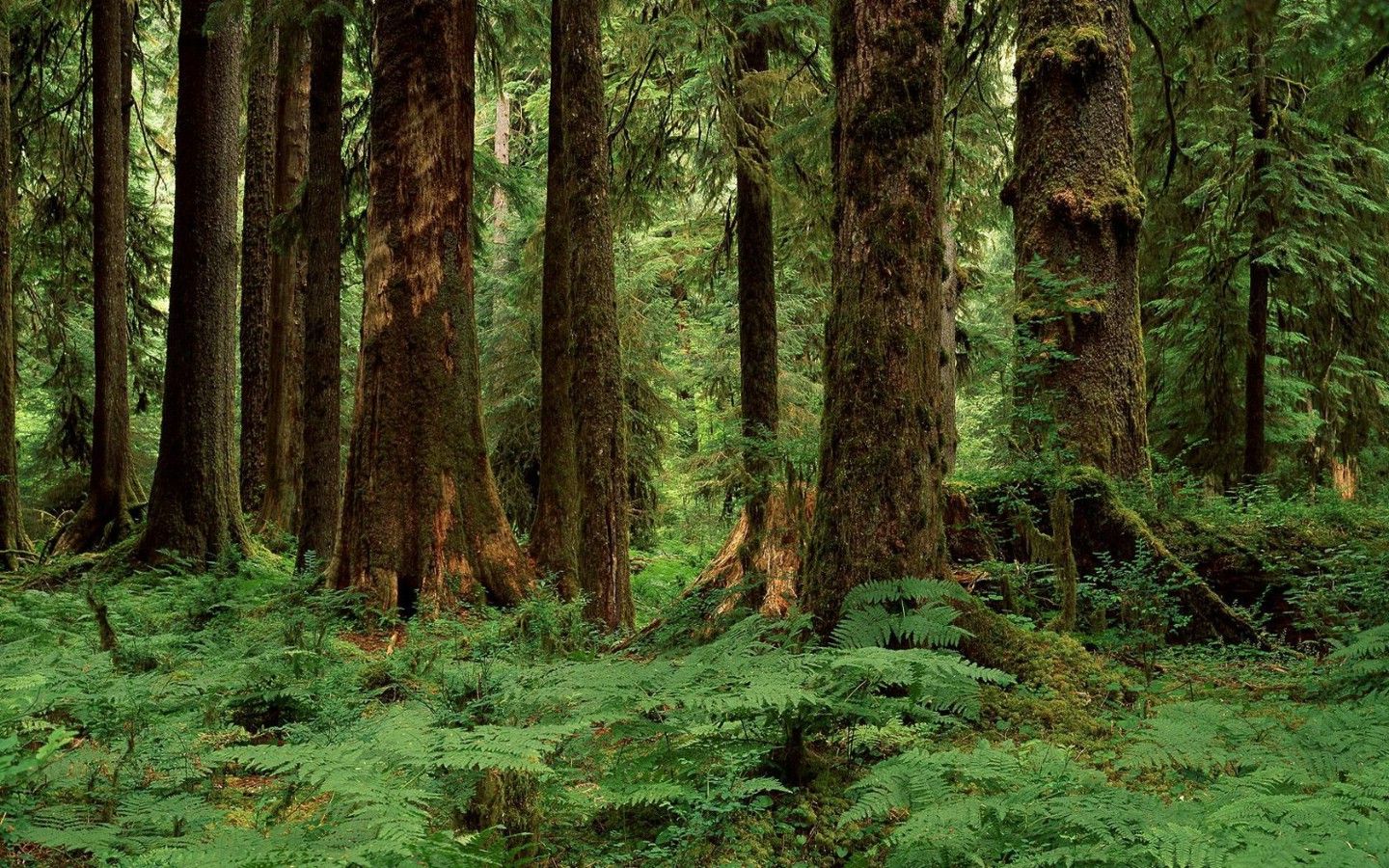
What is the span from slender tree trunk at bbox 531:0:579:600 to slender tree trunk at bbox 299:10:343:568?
255cm

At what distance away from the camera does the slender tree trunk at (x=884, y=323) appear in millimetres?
4500

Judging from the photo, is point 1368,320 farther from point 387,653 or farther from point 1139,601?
point 387,653

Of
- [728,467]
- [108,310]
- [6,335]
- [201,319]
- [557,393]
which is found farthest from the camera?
[728,467]

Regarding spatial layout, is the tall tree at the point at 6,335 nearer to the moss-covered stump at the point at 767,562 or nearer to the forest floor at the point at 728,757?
the forest floor at the point at 728,757

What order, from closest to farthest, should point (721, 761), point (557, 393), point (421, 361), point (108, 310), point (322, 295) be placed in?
point (721, 761) → point (421, 361) → point (557, 393) → point (322, 295) → point (108, 310)

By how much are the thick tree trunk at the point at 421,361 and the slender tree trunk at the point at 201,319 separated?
290 centimetres

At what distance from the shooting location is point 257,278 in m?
14.3

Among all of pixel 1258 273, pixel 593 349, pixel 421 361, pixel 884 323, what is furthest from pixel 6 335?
pixel 1258 273

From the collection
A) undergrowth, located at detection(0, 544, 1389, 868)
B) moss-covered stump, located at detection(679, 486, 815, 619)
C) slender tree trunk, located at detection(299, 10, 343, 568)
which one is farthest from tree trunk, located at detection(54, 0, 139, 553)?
moss-covered stump, located at detection(679, 486, 815, 619)

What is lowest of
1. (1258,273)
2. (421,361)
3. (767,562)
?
(767,562)

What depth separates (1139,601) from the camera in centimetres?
534

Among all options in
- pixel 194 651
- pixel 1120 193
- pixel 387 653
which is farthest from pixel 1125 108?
pixel 194 651

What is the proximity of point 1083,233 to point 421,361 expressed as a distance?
531 centimetres

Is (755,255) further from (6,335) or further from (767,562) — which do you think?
(6,335)
